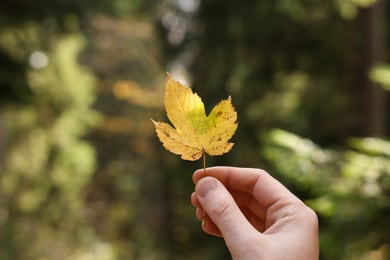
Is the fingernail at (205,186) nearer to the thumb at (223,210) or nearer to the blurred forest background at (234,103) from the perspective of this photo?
the thumb at (223,210)

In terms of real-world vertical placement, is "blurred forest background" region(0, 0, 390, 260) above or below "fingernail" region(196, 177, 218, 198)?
above

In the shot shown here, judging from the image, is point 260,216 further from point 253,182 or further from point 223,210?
point 223,210

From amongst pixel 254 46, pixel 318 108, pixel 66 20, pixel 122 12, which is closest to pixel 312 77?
pixel 318 108

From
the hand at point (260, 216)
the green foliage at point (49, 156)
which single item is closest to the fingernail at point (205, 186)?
the hand at point (260, 216)

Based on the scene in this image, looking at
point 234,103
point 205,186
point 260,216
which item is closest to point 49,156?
point 234,103

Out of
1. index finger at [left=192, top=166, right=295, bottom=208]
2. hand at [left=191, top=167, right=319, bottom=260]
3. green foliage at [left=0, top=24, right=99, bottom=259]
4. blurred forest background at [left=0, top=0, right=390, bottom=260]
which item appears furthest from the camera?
green foliage at [left=0, top=24, right=99, bottom=259]

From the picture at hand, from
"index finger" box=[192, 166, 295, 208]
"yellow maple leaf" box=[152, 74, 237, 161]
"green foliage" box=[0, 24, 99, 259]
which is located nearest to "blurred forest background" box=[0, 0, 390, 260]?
"green foliage" box=[0, 24, 99, 259]

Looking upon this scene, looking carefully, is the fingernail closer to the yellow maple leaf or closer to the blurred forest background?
the yellow maple leaf
